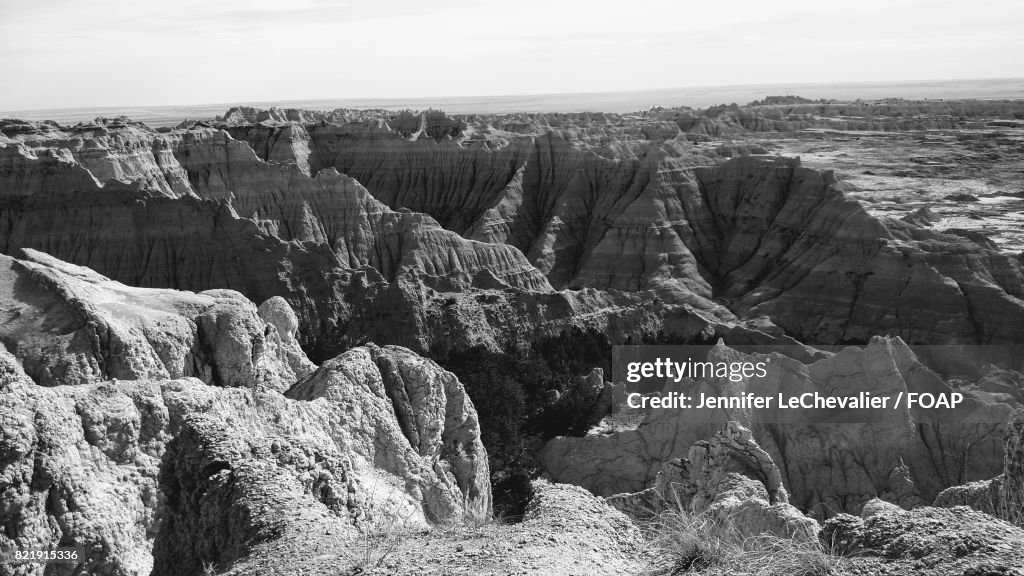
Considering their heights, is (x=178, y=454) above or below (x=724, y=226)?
above

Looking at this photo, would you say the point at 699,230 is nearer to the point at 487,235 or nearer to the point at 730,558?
the point at 487,235

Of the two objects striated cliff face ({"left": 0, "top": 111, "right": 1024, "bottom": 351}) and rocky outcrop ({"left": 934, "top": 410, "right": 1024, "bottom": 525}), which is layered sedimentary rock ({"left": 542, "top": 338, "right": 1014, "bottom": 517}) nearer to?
rocky outcrop ({"left": 934, "top": 410, "right": 1024, "bottom": 525})

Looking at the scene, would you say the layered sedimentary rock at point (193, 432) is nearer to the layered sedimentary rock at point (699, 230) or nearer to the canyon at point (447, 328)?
the canyon at point (447, 328)

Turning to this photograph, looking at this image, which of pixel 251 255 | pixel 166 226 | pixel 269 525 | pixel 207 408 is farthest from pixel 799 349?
pixel 269 525

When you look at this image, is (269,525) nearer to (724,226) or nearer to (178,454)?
(178,454)

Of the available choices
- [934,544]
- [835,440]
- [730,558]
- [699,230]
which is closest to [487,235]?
[699,230]
